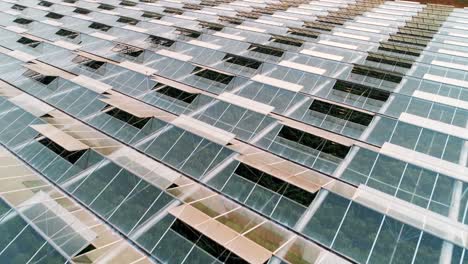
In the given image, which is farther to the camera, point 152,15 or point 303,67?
point 152,15

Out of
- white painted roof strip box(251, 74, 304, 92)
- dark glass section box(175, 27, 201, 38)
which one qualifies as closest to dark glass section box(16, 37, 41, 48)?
dark glass section box(175, 27, 201, 38)

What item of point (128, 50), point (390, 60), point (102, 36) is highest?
point (390, 60)

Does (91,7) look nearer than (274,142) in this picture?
No

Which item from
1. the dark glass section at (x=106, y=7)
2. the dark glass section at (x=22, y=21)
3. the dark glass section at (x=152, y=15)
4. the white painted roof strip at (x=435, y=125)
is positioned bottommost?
the dark glass section at (x=106, y=7)

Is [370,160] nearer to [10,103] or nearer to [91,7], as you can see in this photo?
[10,103]

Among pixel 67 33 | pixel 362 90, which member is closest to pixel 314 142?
pixel 362 90

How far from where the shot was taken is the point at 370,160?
2445 centimetres

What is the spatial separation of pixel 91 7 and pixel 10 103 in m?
42.7

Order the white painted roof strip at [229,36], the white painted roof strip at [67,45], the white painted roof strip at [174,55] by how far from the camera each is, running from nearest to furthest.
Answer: the white painted roof strip at [174,55] → the white painted roof strip at [67,45] → the white painted roof strip at [229,36]

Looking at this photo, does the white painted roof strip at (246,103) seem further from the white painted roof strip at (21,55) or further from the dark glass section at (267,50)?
the white painted roof strip at (21,55)

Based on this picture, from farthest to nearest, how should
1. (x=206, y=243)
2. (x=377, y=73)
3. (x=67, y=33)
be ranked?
(x=67, y=33) < (x=377, y=73) < (x=206, y=243)

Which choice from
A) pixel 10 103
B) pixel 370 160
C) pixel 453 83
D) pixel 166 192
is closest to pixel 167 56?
pixel 10 103

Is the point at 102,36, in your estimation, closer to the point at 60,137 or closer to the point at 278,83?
the point at 60,137

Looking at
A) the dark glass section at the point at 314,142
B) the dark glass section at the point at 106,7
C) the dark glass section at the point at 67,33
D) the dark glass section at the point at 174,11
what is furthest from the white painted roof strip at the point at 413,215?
the dark glass section at the point at 106,7
